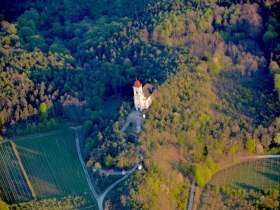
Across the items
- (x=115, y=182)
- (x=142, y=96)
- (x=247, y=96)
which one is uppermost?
(x=142, y=96)

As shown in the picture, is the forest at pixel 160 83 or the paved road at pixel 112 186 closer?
the paved road at pixel 112 186

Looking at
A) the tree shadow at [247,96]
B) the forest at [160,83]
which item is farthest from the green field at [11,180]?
the tree shadow at [247,96]

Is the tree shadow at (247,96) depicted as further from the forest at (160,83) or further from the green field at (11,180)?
the green field at (11,180)

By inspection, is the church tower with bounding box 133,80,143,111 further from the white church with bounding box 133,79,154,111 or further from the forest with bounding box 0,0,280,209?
the forest with bounding box 0,0,280,209

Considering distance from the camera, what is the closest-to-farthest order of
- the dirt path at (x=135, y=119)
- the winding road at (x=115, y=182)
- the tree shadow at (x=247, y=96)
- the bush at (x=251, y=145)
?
1. the winding road at (x=115, y=182)
2. the dirt path at (x=135, y=119)
3. the bush at (x=251, y=145)
4. the tree shadow at (x=247, y=96)

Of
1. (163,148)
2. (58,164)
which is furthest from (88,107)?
(163,148)

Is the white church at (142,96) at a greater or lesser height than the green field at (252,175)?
greater

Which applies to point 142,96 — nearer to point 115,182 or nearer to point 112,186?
point 115,182

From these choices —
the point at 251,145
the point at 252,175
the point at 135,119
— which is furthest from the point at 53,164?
the point at 251,145
